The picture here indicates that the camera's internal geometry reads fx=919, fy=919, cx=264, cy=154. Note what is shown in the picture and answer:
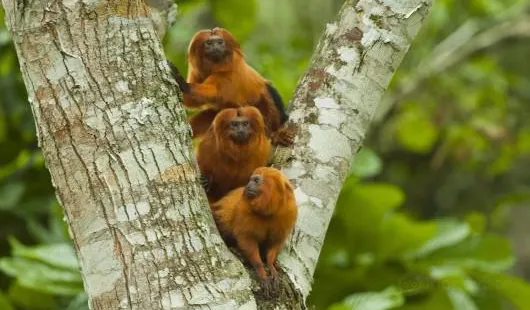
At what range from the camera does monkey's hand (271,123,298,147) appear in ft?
9.48

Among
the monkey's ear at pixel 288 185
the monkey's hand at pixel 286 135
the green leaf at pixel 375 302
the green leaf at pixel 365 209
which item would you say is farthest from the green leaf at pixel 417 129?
the monkey's ear at pixel 288 185

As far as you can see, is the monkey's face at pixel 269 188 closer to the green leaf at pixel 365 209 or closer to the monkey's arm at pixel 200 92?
the monkey's arm at pixel 200 92

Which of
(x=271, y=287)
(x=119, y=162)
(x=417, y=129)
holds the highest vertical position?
(x=119, y=162)

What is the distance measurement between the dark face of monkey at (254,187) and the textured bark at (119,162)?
0.30m

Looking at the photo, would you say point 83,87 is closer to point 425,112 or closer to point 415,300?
point 415,300

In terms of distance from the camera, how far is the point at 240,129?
3057 millimetres

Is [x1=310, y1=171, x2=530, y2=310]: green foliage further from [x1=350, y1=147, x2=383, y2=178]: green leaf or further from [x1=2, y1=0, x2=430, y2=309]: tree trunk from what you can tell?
[x1=2, y1=0, x2=430, y2=309]: tree trunk

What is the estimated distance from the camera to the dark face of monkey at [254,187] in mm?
2674

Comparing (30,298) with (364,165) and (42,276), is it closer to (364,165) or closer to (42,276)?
(42,276)

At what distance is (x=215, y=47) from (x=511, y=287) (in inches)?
100

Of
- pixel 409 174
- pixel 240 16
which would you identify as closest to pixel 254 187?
pixel 240 16

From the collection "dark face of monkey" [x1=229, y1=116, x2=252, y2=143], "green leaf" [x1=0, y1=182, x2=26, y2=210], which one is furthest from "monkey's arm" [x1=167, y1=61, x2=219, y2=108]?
"green leaf" [x1=0, y1=182, x2=26, y2=210]

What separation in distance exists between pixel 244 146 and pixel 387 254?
7.73 feet

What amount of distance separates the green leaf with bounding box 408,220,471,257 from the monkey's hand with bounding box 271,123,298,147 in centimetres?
251
